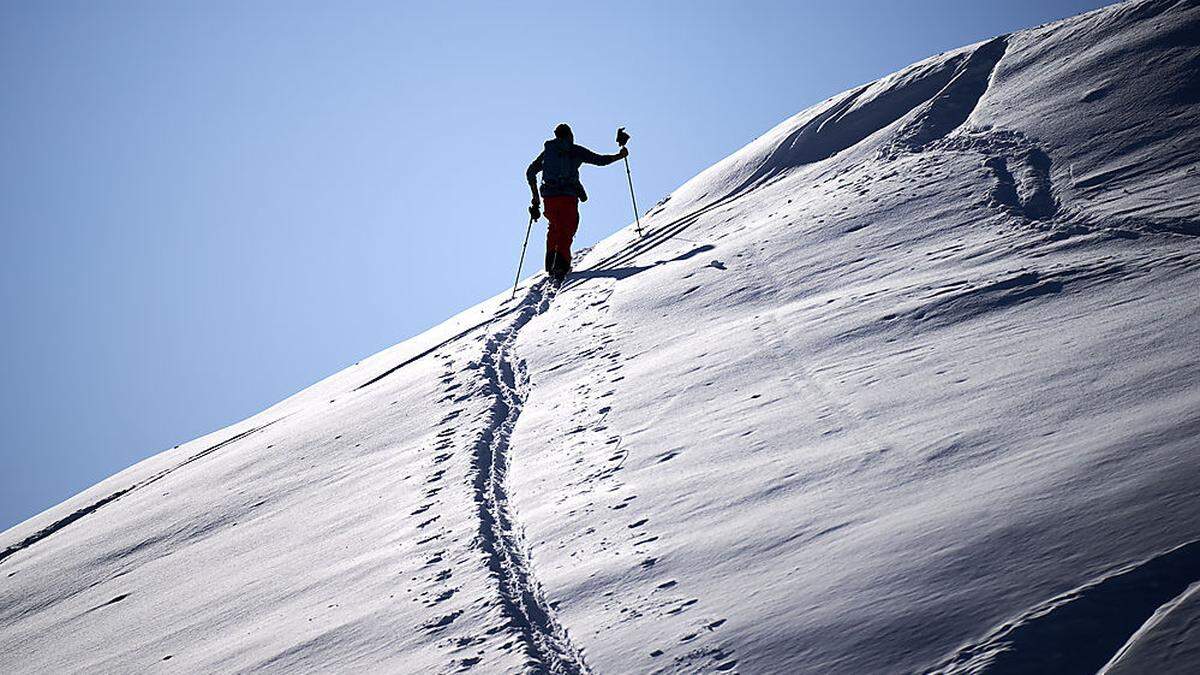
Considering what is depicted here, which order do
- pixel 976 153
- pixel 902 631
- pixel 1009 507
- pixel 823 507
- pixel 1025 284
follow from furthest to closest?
pixel 976 153 < pixel 1025 284 < pixel 823 507 < pixel 1009 507 < pixel 902 631

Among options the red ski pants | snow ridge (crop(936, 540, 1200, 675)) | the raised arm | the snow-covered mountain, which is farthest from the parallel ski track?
the raised arm

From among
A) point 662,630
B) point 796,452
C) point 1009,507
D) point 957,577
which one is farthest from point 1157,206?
point 662,630

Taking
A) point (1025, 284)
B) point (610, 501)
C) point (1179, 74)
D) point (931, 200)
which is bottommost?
point (610, 501)

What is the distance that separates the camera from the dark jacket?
34.2ft

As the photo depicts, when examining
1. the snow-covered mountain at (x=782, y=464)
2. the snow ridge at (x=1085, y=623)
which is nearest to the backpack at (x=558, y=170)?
the snow-covered mountain at (x=782, y=464)

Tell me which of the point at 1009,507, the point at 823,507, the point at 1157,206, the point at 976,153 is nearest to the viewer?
the point at 1009,507

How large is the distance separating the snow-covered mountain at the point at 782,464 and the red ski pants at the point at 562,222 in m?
0.61

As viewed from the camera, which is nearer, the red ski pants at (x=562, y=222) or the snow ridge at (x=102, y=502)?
the snow ridge at (x=102, y=502)

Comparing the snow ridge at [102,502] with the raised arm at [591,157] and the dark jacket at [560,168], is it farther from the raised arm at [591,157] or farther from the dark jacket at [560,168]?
the raised arm at [591,157]

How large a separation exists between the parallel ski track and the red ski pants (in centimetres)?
203

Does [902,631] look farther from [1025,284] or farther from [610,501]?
[1025,284]

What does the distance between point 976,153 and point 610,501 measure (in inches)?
230

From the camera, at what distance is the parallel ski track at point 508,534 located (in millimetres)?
3830

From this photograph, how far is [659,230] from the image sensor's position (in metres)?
11.6
